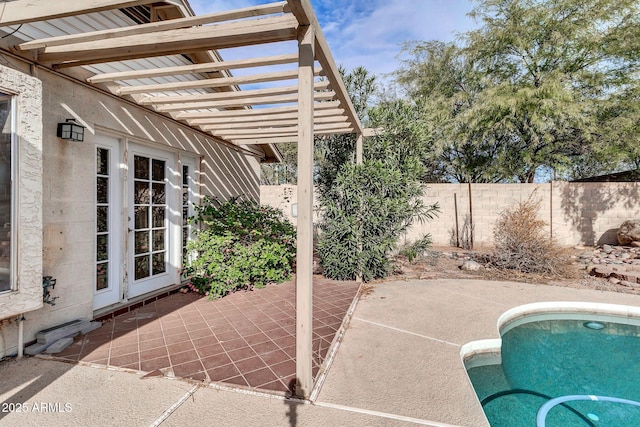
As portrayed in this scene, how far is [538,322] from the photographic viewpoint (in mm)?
4914

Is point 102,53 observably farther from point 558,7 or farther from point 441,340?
point 558,7

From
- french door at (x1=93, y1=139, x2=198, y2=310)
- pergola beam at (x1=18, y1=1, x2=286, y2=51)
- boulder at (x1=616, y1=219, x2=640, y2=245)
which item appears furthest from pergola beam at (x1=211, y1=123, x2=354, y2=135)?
boulder at (x1=616, y1=219, x2=640, y2=245)

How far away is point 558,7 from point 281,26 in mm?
13462

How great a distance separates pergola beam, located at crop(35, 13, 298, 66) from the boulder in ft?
35.9

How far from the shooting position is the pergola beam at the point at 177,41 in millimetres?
2699

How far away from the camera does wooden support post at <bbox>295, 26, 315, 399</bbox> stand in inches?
102

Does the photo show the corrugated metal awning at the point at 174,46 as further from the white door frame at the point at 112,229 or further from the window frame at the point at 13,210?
the window frame at the point at 13,210

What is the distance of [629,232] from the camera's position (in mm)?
8969

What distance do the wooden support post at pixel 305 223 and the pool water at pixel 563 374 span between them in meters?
1.74

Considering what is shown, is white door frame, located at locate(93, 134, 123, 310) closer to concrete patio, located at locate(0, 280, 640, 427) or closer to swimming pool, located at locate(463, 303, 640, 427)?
concrete patio, located at locate(0, 280, 640, 427)

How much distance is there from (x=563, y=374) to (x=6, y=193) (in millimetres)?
5892

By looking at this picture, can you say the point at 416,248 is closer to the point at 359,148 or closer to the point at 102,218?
the point at 359,148

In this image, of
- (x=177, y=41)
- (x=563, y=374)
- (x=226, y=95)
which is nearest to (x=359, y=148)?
(x=226, y=95)

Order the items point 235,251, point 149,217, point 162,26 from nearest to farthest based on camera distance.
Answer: point 162,26, point 149,217, point 235,251
